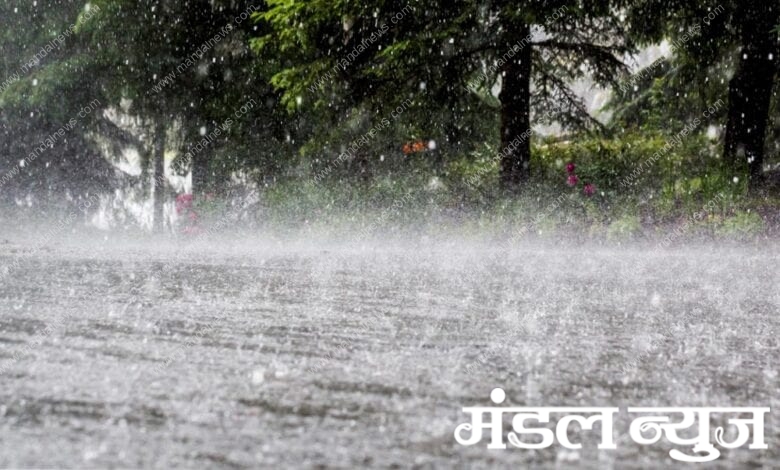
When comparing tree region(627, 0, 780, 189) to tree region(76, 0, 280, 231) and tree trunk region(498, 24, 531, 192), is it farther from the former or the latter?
tree region(76, 0, 280, 231)

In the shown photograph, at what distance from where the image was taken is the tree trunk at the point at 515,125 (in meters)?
13.8

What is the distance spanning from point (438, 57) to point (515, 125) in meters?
1.82

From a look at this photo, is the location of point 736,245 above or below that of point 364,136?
below

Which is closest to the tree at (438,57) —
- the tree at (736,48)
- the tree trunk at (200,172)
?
the tree at (736,48)

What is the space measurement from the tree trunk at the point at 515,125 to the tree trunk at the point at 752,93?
10.0 ft

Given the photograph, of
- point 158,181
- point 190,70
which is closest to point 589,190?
point 190,70

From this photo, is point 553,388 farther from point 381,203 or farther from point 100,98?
point 100,98

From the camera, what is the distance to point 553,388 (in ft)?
9.57

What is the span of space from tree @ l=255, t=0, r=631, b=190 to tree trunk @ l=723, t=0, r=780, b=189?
1888 mm

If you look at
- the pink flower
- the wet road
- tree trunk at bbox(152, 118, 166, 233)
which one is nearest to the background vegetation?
the pink flower

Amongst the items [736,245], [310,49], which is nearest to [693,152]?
[736,245]

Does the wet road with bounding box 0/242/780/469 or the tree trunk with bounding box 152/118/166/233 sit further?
the tree trunk with bounding box 152/118/166/233

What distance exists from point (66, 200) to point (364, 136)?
1116cm

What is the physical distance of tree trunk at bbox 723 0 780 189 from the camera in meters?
12.8
